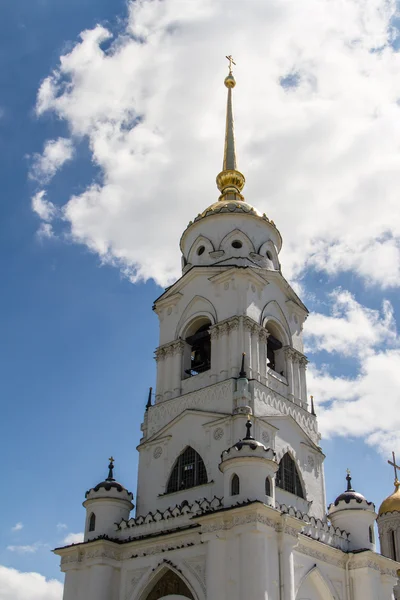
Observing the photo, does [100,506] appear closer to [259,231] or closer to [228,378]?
[228,378]

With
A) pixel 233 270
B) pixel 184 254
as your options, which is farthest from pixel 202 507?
pixel 184 254

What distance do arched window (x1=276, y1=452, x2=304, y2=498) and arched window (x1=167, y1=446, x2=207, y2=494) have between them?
2.76 meters

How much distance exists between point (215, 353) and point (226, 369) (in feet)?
3.37

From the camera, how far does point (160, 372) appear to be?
105 feet

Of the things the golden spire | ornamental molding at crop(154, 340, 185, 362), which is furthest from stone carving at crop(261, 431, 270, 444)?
the golden spire

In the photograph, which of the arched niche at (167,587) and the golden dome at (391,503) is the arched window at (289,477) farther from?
the golden dome at (391,503)

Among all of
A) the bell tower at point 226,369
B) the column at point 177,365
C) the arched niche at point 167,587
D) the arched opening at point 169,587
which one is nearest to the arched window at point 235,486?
the bell tower at point 226,369

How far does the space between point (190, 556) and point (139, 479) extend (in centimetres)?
553

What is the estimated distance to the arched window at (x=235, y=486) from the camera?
24438 millimetres

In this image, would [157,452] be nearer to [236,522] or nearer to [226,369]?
[226,369]

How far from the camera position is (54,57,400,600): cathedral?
Answer: 23.9 m

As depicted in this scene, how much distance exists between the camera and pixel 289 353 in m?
Result: 32.4

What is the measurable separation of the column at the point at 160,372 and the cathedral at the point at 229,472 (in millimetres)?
67

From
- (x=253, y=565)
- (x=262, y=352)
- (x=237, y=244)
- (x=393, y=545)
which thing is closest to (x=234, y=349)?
(x=262, y=352)
